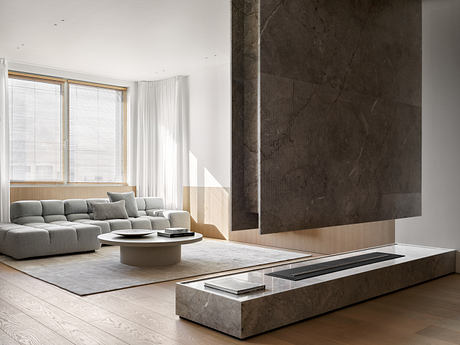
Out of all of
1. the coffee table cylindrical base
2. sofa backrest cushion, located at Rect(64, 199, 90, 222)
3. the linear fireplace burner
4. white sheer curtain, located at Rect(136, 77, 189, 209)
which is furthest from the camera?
white sheer curtain, located at Rect(136, 77, 189, 209)

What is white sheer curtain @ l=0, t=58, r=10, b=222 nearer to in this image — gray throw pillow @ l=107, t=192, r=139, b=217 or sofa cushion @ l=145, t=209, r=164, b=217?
gray throw pillow @ l=107, t=192, r=139, b=217

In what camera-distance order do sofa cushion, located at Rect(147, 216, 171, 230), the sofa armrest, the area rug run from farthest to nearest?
1. the sofa armrest
2. sofa cushion, located at Rect(147, 216, 171, 230)
3. the area rug

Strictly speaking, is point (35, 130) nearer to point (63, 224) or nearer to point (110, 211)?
point (110, 211)

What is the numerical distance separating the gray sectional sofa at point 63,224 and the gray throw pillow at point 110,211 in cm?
15

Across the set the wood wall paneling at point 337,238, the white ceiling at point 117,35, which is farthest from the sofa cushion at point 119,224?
the white ceiling at point 117,35

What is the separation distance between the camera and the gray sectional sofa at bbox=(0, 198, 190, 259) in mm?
5699

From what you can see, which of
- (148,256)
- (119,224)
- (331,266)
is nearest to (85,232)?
(119,224)

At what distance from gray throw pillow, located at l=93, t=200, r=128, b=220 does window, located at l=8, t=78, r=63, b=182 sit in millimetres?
1404

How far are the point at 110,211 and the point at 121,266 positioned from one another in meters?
2.24

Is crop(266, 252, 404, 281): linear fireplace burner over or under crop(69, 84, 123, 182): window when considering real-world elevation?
under

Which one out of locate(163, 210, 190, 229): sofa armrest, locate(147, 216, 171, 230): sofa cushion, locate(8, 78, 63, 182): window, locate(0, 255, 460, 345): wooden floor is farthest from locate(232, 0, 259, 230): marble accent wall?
locate(8, 78, 63, 182): window

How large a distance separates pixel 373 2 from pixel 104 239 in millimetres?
3707

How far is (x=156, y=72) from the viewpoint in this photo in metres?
8.26

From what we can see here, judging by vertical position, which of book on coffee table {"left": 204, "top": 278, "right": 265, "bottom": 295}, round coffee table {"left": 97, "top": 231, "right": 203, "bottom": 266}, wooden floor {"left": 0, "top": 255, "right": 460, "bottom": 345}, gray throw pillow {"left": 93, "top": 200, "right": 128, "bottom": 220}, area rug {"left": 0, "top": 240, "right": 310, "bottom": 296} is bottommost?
area rug {"left": 0, "top": 240, "right": 310, "bottom": 296}
